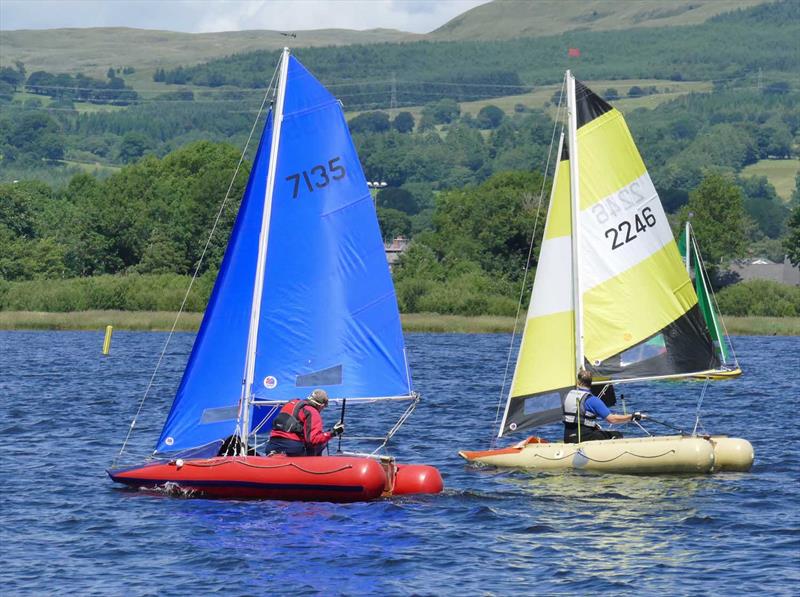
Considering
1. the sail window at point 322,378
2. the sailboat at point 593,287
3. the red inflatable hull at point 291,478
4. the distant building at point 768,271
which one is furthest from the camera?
the distant building at point 768,271

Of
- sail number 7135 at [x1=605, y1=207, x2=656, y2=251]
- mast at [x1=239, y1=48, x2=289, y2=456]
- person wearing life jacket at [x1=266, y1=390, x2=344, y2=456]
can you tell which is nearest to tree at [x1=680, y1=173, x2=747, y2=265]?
sail number 7135 at [x1=605, y1=207, x2=656, y2=251]

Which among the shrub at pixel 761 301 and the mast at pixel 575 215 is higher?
the shrub at pixel 761 301

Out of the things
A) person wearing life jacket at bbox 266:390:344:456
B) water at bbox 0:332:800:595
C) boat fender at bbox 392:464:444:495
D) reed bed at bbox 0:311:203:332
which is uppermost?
reed bed at bbox 0:311:203:332

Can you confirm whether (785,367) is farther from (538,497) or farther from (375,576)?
(375,576)

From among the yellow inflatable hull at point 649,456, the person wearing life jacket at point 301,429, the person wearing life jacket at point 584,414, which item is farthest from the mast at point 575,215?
the person wearing life jacket at point 301,429

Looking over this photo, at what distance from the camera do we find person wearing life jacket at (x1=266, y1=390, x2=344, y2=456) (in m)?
24.4

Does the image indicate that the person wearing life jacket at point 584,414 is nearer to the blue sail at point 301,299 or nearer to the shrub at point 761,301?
the blue sail at point 301,299

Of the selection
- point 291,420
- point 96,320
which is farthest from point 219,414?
point 96,320

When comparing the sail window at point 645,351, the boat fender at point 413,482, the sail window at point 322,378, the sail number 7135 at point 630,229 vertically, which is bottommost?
the boat fender at point 413,482

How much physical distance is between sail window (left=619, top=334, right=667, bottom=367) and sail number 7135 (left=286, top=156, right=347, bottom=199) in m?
7.51

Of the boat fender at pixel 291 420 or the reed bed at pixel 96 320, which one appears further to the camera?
the reed bed at pixel 96 320

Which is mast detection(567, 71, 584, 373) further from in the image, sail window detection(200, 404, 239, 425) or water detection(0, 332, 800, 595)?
sail window detection(200, 404, 239, 425)

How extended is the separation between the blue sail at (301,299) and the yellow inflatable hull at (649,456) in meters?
3.87

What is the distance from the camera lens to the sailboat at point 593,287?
29391mm
